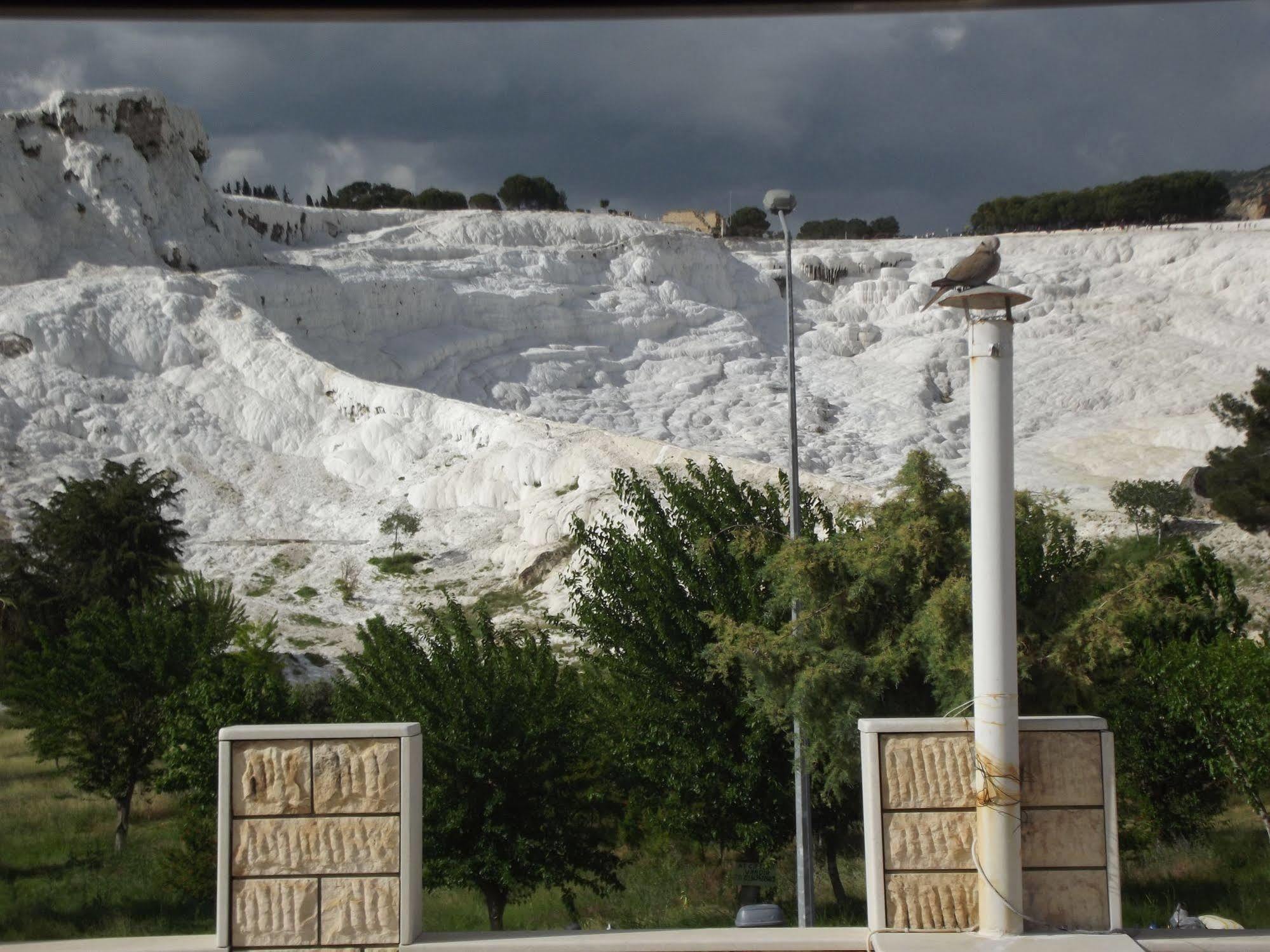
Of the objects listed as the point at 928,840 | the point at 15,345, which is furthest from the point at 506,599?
the point at 15,345

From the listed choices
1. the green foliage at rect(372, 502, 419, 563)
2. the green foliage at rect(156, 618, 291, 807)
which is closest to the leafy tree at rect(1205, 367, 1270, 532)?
the green foliage at rect(372, 502, 419, 563)

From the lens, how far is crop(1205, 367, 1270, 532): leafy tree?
2784 cm

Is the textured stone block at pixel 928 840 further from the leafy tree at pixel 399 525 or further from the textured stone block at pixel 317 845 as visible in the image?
the leafy tree at pixel 399 525

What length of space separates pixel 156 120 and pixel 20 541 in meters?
26.4

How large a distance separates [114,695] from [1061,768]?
1504cm

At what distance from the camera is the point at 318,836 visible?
5.77m

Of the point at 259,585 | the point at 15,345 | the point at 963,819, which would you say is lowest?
the point at 963,819

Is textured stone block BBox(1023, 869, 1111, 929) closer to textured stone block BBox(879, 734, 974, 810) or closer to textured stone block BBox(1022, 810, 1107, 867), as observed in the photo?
textured stone block BBox(1022, 810, 1107, 867)

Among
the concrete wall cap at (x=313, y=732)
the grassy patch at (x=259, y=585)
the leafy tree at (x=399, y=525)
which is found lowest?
the concrete wall cap at (x=313, y=732)

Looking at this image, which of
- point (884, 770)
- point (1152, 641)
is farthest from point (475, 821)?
point (1152, 641)

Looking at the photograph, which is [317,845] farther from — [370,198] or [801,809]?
[370,198]

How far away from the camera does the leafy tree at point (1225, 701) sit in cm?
1254

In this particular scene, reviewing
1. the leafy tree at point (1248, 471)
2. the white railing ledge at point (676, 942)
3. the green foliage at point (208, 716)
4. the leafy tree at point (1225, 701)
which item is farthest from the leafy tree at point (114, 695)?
the leafy tree at point (1248, 471)

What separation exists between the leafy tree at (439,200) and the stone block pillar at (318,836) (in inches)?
3280
